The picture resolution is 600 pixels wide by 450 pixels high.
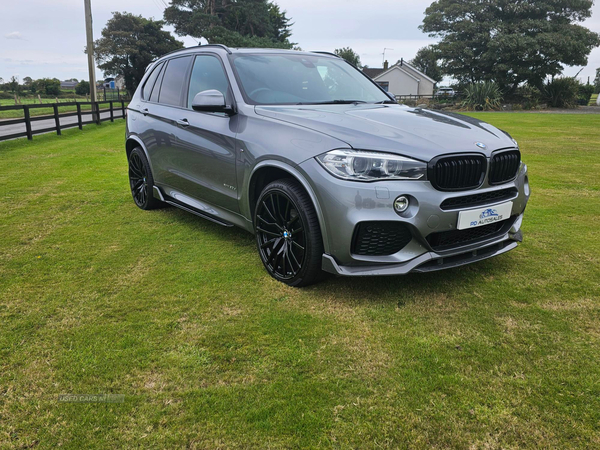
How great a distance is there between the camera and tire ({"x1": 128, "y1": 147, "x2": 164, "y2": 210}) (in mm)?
5289

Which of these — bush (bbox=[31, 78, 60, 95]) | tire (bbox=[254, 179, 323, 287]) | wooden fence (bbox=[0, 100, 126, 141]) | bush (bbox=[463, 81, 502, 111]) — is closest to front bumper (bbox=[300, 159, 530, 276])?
tire (bbox=[254, 179, 323, 287])

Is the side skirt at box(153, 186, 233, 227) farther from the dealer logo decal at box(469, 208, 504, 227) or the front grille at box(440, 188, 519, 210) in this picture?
the dealer logo decal at box(469, 208, 504, 227)

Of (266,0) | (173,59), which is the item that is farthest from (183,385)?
(266,0)

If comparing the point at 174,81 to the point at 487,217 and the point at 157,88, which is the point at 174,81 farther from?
the point at 487,217

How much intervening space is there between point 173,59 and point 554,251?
14.1 feet

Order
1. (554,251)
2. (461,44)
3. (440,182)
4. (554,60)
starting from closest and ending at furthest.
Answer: (440,182)
(554,251)
(554,60)
(461,44)

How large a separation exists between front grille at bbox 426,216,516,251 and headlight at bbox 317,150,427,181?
0.43 m

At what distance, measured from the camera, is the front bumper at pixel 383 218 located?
285 cm

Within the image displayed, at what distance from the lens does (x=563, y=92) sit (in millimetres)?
33219

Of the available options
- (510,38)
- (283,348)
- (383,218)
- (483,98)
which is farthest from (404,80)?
(283,348)

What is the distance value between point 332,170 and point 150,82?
11.2 ft

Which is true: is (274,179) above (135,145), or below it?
below

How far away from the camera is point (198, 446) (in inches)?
76.4

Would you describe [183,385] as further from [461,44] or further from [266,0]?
[266,0]
